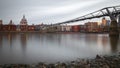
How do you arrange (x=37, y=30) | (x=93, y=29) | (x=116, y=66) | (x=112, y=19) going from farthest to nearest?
(x=37, y=30), (x=93, y=29), (x=112, y=19), (x=116, y=66)

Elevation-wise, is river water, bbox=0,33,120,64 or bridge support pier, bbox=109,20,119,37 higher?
bridge support pier, bbox=109,20,119,37

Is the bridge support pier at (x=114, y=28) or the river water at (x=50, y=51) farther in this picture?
the bridge support pier at (x=114, y=28)

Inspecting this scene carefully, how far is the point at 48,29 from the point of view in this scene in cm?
14288

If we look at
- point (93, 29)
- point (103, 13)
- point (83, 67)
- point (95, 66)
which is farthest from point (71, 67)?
point (93, 29)

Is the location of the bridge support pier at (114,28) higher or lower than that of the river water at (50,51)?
higher

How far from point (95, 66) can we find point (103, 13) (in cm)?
5174

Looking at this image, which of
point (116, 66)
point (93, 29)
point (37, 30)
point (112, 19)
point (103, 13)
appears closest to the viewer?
point (116, 66)

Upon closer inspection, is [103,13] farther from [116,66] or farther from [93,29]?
[93,29]

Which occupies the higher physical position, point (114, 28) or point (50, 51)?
point (114, 28)

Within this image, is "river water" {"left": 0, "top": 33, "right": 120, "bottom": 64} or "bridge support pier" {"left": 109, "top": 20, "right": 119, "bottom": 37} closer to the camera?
"river water" {"left": 0, "top": 33, "right": 120, "bottom": 64}

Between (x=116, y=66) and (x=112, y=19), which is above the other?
(x=112, y=19)

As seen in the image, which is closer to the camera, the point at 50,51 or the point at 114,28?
the point at 50,51

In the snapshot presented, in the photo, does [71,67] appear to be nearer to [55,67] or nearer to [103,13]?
[55,67]

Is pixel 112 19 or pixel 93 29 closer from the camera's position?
pixel 112 19
